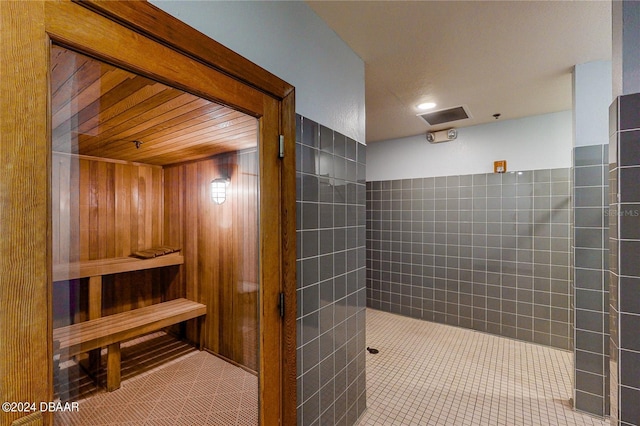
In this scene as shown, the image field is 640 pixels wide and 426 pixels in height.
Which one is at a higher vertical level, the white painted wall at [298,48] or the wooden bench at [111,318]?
the white painted wall at [298,48]

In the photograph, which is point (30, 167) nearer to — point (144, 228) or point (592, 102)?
point (144, 228)

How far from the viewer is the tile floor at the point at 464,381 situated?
1.88 meters

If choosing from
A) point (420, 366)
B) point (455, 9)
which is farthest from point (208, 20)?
point (420, 366)

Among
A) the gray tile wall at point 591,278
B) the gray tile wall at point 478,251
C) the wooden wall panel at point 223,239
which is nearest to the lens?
the wooden wall panel at point 223,239

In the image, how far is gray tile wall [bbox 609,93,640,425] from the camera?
0.96 metres

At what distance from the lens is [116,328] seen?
114 cm

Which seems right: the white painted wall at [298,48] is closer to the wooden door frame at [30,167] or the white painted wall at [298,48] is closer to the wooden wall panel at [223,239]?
the wooden door frame at [30,167]

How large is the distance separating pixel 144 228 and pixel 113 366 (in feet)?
1.91

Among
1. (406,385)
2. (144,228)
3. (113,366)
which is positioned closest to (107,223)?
(144,228)

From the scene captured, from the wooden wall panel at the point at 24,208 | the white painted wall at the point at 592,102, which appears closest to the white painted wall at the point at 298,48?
the wooden wall panel at the point at 24,208

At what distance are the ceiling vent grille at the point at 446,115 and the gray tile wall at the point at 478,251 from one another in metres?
0.71

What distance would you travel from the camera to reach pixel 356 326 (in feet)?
5.87

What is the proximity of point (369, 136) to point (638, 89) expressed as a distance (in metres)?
2.89

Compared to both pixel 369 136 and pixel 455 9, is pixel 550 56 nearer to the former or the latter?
pixel 455 9
